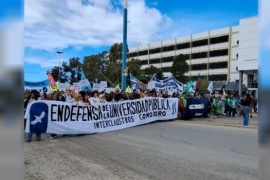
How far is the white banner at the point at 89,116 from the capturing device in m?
12.4

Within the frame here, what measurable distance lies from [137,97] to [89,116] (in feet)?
17.8

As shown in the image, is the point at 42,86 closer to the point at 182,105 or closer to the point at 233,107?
the point at 182,105

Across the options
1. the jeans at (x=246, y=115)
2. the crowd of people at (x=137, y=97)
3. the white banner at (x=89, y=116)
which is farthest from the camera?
the jeans at (x=246, y=115)

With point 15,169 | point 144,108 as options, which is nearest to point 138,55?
point 144,108

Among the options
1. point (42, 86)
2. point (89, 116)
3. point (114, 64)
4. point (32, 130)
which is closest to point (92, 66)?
point (114, 64)

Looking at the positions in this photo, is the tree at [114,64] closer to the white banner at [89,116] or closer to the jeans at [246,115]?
the white banner at [89,116]

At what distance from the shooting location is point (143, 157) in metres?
8.75

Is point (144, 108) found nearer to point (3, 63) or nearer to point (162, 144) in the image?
point (162, 144)

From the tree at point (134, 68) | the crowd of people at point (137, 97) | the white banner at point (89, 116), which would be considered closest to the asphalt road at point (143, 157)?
the white banner at point (89, 116)

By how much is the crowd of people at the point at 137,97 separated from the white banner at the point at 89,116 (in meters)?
0.30

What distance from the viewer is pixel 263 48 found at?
1521 millimetres

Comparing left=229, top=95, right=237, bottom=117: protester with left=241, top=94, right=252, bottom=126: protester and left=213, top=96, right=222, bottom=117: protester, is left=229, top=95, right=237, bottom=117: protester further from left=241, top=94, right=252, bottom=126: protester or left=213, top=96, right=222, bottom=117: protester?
left=241, top=94, right=252, bottom=126: protester

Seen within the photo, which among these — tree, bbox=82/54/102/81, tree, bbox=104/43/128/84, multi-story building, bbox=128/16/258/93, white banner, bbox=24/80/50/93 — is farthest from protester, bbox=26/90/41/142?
tree, bbox=82/54/102/81

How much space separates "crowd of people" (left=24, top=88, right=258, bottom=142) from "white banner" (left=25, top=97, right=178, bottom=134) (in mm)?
300
